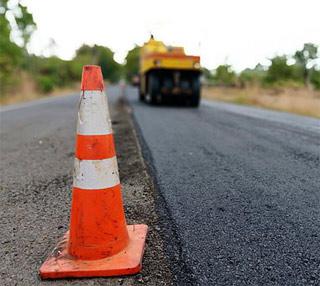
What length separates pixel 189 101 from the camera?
13.7m

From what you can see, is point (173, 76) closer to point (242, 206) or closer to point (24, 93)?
point (242, 206)

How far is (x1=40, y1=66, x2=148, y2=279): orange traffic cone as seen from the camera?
2.01 m

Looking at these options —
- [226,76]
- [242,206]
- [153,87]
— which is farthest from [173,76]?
[226,76]

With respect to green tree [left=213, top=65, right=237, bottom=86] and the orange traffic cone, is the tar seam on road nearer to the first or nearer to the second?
the orange traffic cone

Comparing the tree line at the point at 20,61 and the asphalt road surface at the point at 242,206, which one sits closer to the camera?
the asphalt road surface at the point at 242,206

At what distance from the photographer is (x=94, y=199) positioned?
2.04 metres

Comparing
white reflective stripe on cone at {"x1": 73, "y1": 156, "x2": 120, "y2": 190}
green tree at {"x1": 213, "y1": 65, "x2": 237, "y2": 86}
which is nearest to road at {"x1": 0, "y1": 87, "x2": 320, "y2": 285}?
white reflective stripe on cone at {"x1": 73, "y1": 156, "x2": 120, "y2": 190}

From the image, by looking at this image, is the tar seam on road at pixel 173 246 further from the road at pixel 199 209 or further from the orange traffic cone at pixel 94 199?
the orange traffic cone at pixel 94 199

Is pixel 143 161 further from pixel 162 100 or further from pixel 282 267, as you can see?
pixel 162 100

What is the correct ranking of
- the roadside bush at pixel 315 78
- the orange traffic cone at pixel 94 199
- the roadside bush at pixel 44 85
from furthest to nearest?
1. the roadside bush at pixel 315 78
2. the roadside bush at pixel 44 85
3. the orange traffic cone at pixel 94 199

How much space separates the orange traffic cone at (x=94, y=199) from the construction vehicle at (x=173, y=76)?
35.6 ft

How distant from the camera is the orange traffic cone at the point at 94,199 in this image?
79.3 inches

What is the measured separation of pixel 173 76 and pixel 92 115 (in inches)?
443

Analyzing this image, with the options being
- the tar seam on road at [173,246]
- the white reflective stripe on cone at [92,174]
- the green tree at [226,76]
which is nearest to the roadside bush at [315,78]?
the green tree at [226,76]
